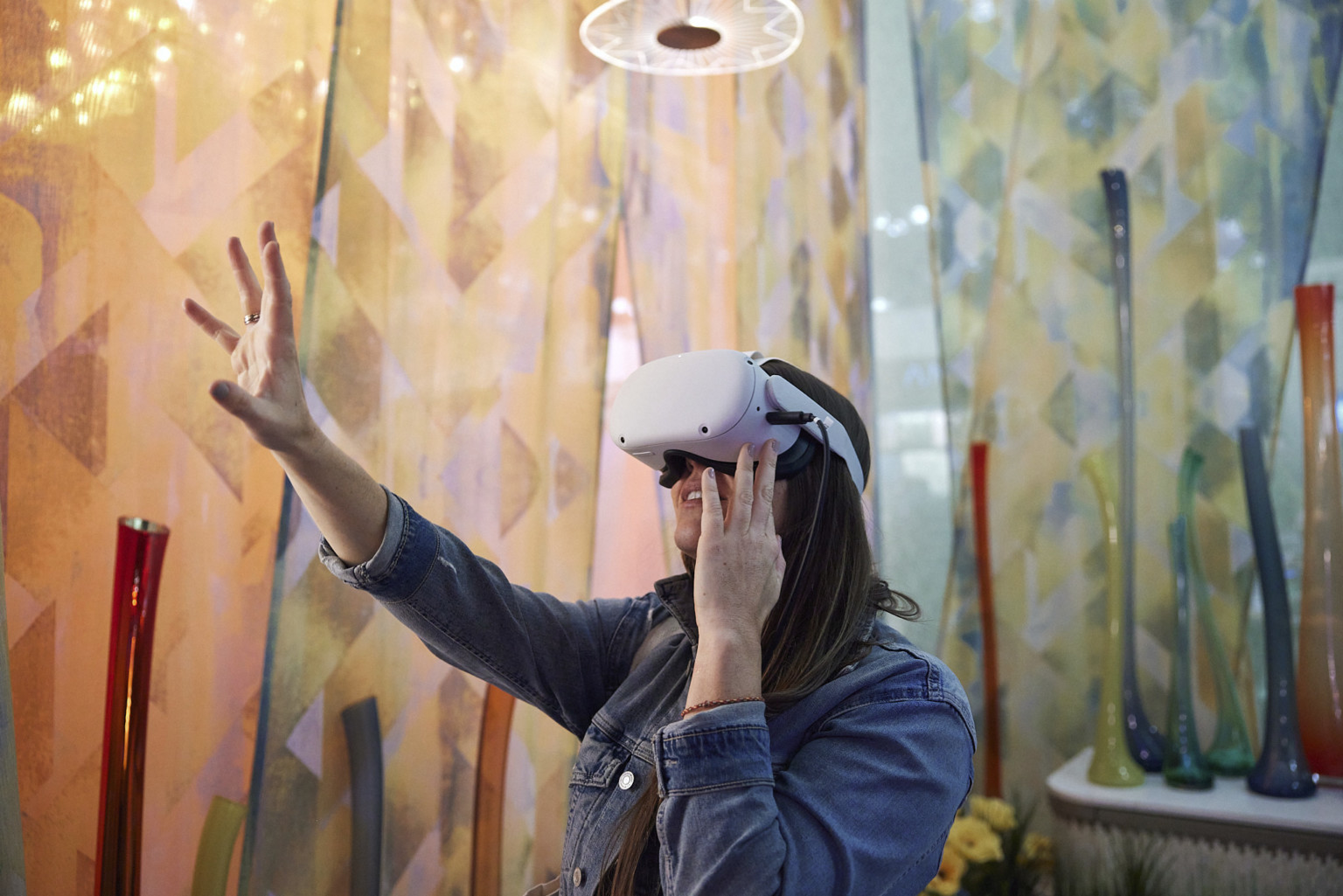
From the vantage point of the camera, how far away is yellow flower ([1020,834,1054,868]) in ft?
7.00

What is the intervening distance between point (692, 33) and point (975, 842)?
1.56m

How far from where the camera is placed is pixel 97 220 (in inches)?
38.5

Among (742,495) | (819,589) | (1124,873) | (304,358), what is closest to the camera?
(742,495)

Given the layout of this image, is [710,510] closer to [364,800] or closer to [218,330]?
[218,330]

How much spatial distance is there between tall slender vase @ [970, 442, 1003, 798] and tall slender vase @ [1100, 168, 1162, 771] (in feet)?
1.06

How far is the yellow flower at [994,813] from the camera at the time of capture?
2043mm

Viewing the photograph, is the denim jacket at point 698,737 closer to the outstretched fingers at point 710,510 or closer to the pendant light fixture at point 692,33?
the outstretched fingers at point 710,510

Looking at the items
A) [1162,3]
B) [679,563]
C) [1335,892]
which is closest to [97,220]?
[679,563]

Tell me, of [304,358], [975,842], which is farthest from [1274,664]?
[304,358]

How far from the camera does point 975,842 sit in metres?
1.94

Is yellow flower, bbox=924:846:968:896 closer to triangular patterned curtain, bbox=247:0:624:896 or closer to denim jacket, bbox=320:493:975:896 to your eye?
triangular patterned curtain, bbox=247:0:624:896

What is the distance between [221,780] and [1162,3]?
9.04 ft

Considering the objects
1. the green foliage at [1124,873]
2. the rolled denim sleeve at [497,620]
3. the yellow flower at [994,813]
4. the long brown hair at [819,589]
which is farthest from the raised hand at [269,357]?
the green foliage at [1124,873]

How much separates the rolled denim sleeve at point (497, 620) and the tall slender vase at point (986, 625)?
1.60m
